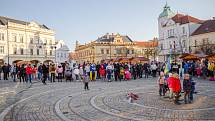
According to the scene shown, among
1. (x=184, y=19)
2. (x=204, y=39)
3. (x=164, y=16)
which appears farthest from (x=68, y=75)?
(x=164, y=16)

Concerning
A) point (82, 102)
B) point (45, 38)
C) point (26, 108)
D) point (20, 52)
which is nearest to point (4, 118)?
point (26, 108)

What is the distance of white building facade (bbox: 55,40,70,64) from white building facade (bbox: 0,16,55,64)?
6.11m

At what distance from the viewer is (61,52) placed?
82188 millimetres

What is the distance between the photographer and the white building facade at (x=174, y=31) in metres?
64.5

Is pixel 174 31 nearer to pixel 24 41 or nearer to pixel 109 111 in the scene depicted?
pixel 24 41

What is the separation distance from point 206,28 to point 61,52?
1762 inches

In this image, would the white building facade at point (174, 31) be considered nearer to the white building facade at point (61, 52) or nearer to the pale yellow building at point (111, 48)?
the pale yellow building at point (111, 48)

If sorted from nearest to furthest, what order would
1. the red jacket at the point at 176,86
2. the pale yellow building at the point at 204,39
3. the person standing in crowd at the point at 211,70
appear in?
the red jacket at the point at 176,86, the person standing in crowd at the point at 211,70, the pale yellow building at the point at 204,39

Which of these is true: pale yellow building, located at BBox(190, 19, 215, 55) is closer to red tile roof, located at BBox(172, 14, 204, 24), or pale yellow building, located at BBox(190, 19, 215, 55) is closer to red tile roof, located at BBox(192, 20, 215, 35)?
red tile roof, located at BBox(192, 20, 215, 35)

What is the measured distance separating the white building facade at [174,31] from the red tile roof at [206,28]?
76.2 inches

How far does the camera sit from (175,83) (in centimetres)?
1058

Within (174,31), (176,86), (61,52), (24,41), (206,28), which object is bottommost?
(176,86)

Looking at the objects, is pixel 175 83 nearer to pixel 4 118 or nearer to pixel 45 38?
pixel 4 118

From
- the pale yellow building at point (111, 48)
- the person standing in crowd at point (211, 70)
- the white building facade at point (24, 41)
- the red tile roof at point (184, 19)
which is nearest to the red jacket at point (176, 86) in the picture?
the person standing in crowd at point (211, 70)
